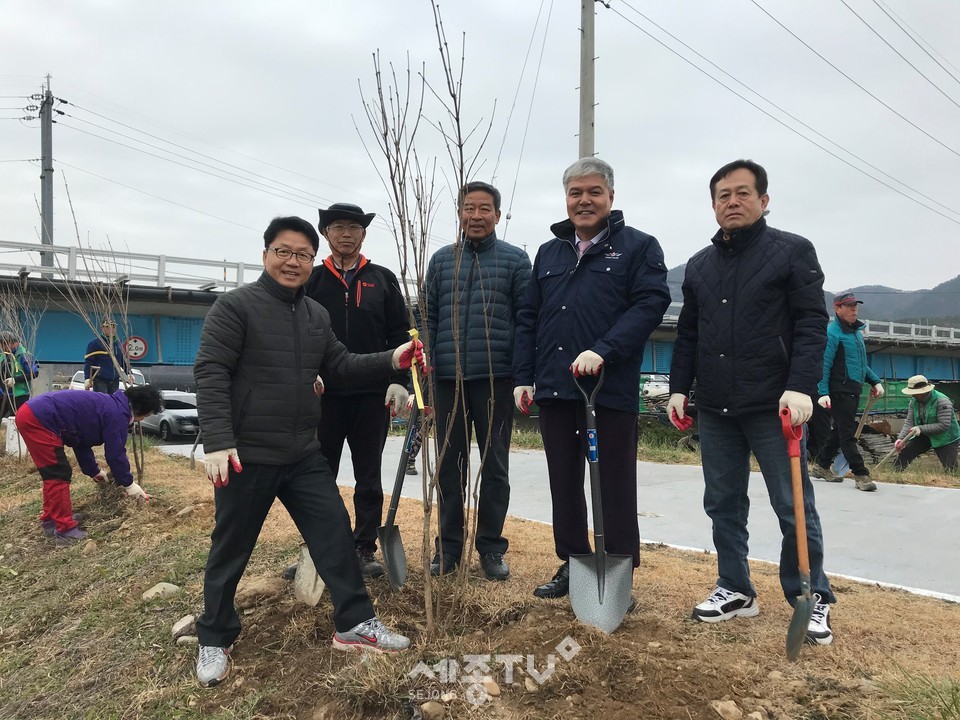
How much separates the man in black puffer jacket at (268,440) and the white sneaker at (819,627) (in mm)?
1616

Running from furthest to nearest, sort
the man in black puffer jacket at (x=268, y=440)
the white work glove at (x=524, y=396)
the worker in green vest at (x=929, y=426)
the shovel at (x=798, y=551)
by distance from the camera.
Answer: the worker in green vest at (x=929, y=426) → the white work glove at (x=524, y=396) → the man in black puffer jacket at (x=268, y=440) → the shovel at (x=798, y=551)

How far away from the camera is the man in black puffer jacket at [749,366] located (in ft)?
8.63

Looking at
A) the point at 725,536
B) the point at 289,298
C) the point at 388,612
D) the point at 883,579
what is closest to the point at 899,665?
the point at 725,536

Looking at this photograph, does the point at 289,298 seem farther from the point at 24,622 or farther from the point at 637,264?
the point at 24,622

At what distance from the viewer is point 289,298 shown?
2.79 m

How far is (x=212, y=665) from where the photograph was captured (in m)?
2.67

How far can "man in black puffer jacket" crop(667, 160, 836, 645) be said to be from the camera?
2.63m

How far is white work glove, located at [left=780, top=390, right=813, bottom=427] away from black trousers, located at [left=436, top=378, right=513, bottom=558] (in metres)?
1.32

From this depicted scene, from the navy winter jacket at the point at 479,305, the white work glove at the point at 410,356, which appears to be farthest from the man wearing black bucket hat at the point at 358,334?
the white work glove at the point at 410,356

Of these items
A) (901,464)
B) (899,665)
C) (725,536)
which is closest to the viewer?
(899,665)

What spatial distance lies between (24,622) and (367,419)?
A: 8.02 feet

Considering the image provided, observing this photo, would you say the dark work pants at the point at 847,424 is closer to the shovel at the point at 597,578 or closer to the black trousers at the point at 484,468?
the black trousers at the point at 484,468

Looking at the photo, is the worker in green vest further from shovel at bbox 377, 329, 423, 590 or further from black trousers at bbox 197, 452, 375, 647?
black trousers at bbox 197, 452, 375, 647

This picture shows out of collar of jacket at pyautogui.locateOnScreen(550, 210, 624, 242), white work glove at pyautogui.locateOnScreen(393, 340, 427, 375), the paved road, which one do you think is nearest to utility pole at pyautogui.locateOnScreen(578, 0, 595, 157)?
the paved road
